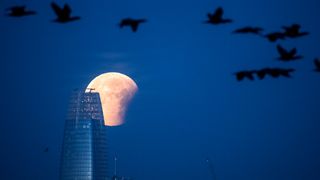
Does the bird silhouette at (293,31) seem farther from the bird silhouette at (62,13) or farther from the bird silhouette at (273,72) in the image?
the bird silhouette at (62,13)

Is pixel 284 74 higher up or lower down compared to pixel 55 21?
lower down

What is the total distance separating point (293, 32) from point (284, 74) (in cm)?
189

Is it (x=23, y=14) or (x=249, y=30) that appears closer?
(x=23, y=14)

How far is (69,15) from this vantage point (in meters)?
29.1

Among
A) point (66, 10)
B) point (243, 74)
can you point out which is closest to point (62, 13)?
point (66, 10)

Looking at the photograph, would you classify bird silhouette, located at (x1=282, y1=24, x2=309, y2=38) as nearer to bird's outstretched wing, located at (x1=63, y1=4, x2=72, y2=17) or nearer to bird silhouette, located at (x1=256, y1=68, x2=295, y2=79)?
bird silhouette, located at (x1=256, y1=68, x2=295, y2=79)

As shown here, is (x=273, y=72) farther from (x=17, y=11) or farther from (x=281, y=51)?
(x=17, y=11)

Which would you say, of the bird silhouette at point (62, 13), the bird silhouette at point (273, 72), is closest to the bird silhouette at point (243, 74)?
the bird silhouette at point (273, 72)

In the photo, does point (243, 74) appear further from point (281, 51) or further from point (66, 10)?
point (66, 10)

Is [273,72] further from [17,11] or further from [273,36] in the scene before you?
[17,11]

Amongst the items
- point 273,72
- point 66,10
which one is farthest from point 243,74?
point 66,10

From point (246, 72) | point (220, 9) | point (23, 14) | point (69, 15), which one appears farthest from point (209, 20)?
point (23, 14)

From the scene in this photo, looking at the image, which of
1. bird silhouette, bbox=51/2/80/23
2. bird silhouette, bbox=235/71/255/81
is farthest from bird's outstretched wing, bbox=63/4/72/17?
bird silhouette, bbox=235/71/255/81

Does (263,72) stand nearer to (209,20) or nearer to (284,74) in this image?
(284,74)
